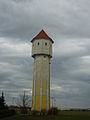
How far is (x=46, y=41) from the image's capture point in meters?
47.7

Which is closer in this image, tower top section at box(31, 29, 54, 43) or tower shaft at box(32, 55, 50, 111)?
tower shaft at box(32, 55, 50, 111)

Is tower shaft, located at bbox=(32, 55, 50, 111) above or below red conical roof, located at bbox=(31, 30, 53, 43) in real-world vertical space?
below

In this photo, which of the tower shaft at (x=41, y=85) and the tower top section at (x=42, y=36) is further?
the tower top section at (x=42, y=36)

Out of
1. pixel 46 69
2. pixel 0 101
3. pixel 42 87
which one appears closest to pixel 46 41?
pixel 46 69

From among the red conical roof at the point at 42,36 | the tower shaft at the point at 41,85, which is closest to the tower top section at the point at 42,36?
the red conical roof at the point at 42,36

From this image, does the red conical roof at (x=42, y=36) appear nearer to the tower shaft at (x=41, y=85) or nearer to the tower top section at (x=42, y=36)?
the tower top section at (x=42, y=36)

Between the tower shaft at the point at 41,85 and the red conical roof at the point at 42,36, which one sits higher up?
the red conical roof at the point at 42,36

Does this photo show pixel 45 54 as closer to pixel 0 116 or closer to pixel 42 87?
pixel 42 87

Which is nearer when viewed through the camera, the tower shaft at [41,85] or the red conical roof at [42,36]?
the tower shaft at [41,85]

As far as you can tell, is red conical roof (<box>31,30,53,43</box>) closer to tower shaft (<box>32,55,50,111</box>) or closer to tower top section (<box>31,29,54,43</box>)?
tower top section (<box>31,29,54,43</box>)

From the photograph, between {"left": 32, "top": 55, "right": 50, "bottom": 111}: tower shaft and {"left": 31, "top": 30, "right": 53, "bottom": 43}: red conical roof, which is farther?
{"left": 31, "top": 30, "right": 53, "bottom": 43}: red conical roof

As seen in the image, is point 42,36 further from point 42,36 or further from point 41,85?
point 41,85

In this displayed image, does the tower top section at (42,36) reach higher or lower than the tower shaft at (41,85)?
higher

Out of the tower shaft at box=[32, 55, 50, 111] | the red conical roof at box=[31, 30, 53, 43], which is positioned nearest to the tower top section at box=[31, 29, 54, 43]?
the red conical roof at box=[31, 30, 53, 43]
